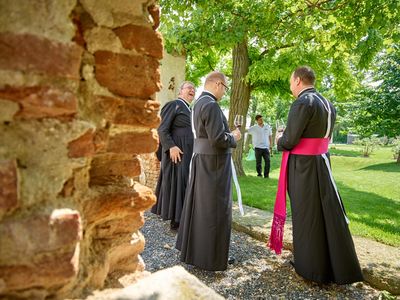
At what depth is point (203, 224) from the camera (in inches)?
144

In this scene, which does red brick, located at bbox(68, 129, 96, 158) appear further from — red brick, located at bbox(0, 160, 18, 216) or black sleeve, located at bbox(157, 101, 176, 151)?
black sleeve, located at bbox(157, 101, 176, 151)

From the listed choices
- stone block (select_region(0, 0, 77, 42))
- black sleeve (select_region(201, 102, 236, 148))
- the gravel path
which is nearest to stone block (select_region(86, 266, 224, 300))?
stone block (select_region(0, 0, 77, 42))

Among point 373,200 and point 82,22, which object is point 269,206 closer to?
point 373,200

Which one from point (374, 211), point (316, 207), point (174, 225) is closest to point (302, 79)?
point (316, 207)

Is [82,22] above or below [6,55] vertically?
above

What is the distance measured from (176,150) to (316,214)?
100 inches

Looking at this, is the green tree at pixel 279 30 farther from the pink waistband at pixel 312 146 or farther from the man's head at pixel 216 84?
the pink waistband at pixel 312 146

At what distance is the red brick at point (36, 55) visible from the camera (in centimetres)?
91

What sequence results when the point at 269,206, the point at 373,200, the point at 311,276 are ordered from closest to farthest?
the point at 311,276
the point at 269,206
the point at 373,200

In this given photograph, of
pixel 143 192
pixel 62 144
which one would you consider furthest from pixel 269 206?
pixel 62 144

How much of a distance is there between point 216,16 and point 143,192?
6.07 m

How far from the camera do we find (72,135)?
1.03 metres

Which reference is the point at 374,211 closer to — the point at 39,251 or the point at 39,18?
the point at 39,251

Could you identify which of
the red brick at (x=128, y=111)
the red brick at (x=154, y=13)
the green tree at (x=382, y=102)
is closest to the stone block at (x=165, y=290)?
the red brick at (x=128, y=111)
